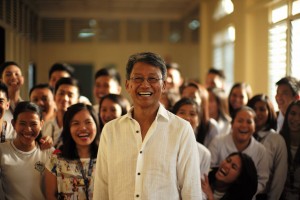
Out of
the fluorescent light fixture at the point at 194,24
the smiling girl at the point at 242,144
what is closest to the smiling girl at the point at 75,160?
the smiling girl at the point at 242,144

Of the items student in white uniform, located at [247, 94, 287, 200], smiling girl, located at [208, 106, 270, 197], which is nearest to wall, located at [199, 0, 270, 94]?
student in white uniform, located at [247, 94, 287, 200]

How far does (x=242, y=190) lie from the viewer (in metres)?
3.31

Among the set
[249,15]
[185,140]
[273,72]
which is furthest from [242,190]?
[249,15]

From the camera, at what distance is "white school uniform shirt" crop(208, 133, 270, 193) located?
11.6 ft

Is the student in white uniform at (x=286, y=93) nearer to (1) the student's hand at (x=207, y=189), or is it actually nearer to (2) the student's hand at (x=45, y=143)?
(1) the student's hand at (x=207, y=189)

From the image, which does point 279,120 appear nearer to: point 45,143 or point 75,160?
point 75,160

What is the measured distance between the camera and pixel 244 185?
331 cm

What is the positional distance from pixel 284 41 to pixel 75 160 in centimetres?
390

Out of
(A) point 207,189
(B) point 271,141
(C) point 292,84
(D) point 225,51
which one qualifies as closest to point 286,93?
(C) point 292,84

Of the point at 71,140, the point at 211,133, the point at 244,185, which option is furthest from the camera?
the point at 211,133

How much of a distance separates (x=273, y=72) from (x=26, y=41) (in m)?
5.95

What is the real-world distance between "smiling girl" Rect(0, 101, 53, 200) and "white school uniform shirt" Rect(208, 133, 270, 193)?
1.49m

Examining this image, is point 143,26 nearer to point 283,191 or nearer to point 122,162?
point 283,191

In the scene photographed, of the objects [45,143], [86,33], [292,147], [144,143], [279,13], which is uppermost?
[86,33]
